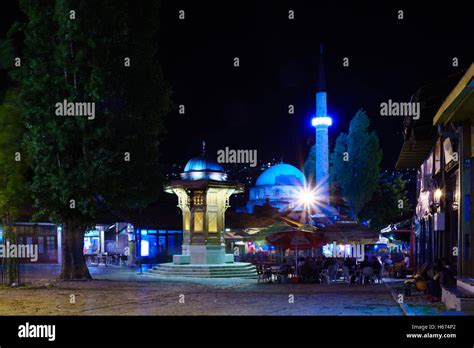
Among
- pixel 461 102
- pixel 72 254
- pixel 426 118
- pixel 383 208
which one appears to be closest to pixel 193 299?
pixel 461 102

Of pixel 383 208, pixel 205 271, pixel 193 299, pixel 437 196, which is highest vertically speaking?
pixel 437 196

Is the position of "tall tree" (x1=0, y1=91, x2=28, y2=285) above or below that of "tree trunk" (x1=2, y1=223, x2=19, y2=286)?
above

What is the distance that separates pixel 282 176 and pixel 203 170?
46.4 meters

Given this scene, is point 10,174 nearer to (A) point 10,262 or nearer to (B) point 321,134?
(A) point 10,262

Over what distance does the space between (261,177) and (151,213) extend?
38078 millimetres

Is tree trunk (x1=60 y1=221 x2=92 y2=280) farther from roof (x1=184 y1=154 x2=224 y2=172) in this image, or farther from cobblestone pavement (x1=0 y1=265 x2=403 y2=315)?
roof (x1=184 y1=154 x2=224 y2=172)

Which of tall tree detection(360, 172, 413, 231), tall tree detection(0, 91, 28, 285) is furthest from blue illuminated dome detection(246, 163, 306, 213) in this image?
tall tree detection(0, 91, 28, 285)

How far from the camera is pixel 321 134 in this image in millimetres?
71875

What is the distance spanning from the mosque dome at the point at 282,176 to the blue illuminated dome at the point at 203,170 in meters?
43.8

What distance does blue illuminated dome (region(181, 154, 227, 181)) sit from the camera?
3219 centimetres

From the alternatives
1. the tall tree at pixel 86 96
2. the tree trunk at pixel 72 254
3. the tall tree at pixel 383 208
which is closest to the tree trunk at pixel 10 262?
the tall tree at pixel 86 96

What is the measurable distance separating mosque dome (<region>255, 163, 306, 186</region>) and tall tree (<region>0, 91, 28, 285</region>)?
54.7m
